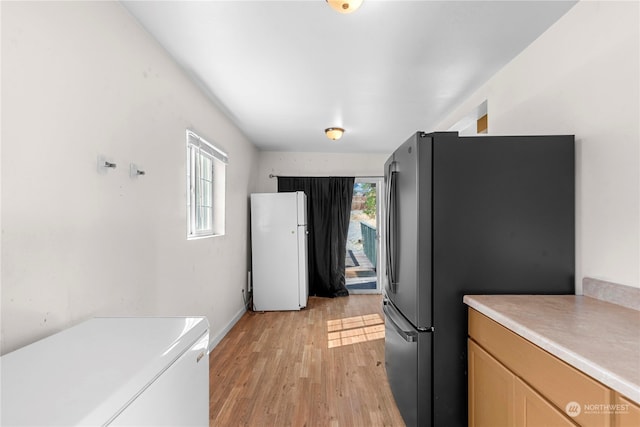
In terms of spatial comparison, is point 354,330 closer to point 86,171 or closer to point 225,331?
point 225,331

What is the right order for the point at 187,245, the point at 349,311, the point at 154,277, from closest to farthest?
the point at 154,277
the point at 187,245
the point at 349,311

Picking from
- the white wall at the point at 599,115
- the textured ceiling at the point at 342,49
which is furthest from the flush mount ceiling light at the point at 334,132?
the white wall at the point at 599,115

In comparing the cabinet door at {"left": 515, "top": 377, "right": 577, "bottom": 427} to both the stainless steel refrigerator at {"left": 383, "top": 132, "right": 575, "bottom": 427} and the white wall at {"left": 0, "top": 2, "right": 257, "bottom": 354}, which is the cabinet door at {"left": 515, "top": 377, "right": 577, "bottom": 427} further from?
the white wall at {"left": 0, "top": 2, "right": 257, "bottom": 354}

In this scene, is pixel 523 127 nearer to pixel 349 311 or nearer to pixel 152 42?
pixel 152 42

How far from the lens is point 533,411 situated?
112 centimetres

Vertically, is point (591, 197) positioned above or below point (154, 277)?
above

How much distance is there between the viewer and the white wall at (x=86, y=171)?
1.10 metres

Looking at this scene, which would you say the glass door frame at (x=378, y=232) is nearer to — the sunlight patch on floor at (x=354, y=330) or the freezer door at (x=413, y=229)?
the sunlight patch on floor at (x=354, y=330)

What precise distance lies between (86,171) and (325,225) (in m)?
3.95

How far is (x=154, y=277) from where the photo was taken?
6.53 ft

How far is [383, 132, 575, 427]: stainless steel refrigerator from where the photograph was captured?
1664 millimetres

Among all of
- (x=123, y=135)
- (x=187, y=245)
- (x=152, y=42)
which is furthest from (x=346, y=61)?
(x=187, y=245)

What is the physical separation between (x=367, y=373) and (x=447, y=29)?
2.47 metres

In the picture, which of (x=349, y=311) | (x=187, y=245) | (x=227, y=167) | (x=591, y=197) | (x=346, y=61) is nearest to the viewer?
(x=591, y=197)
